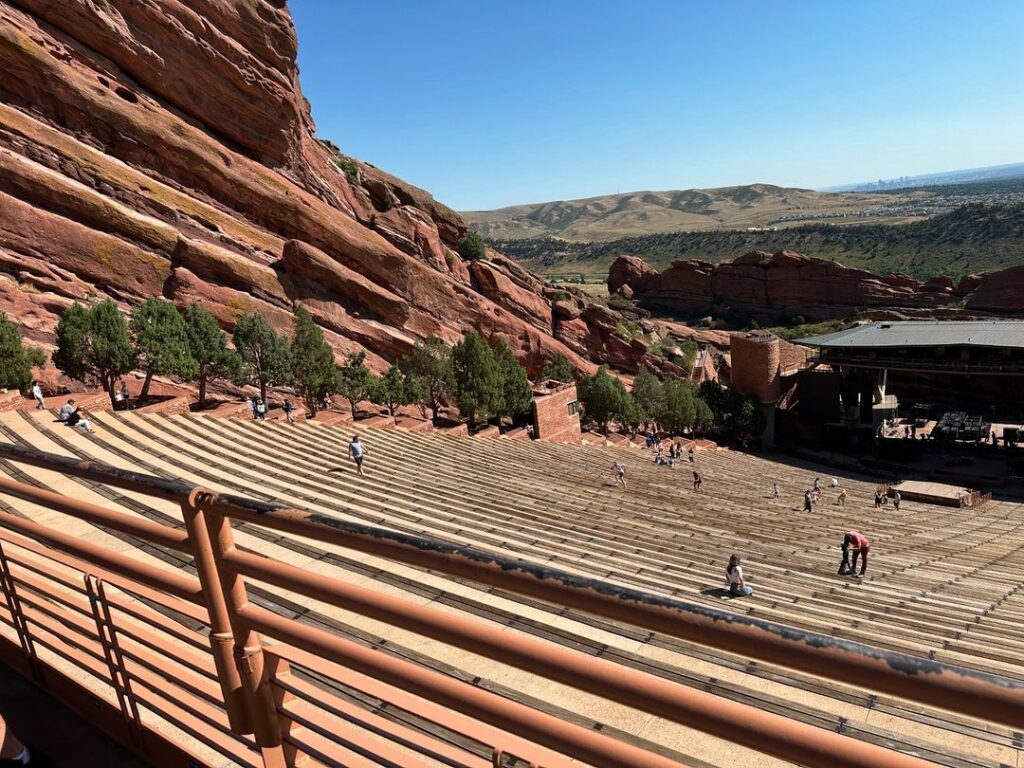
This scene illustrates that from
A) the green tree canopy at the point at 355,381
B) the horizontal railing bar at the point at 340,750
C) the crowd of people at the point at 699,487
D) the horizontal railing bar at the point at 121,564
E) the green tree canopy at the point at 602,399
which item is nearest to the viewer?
the horizontal railing bar at the point at 340,750

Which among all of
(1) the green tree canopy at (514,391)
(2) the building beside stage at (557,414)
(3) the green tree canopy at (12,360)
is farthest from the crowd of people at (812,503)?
(3) the green tree canopy at (12,360)

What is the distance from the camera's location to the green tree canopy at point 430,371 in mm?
30688

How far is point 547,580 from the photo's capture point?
1369 mm

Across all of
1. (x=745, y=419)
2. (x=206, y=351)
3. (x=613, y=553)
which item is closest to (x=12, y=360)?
(x=206, y=351)

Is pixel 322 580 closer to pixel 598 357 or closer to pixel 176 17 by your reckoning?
pixel 176 17

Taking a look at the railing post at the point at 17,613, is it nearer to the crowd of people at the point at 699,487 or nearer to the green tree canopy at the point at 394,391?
the crowd of people at the point at 699,487

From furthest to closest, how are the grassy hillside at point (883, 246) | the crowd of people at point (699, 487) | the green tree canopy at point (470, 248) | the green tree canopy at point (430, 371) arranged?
1. the grassy hillside at point (883, 246)
2. the green tree canopy at point (470, 248)
3. the green tree canopy at point (430, 371)
4. the crowd of people at point (699, 487)

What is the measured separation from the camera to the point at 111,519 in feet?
6.93

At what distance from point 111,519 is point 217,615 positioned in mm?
508

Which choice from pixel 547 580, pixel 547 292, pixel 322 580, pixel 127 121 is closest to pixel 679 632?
pixel 547 580

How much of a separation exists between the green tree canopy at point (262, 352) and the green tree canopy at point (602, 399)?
16.9 metres

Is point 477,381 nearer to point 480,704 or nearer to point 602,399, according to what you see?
point 602,399

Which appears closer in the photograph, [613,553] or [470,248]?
[613,553]

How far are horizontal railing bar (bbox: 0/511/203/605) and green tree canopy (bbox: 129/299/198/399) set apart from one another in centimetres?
2047
